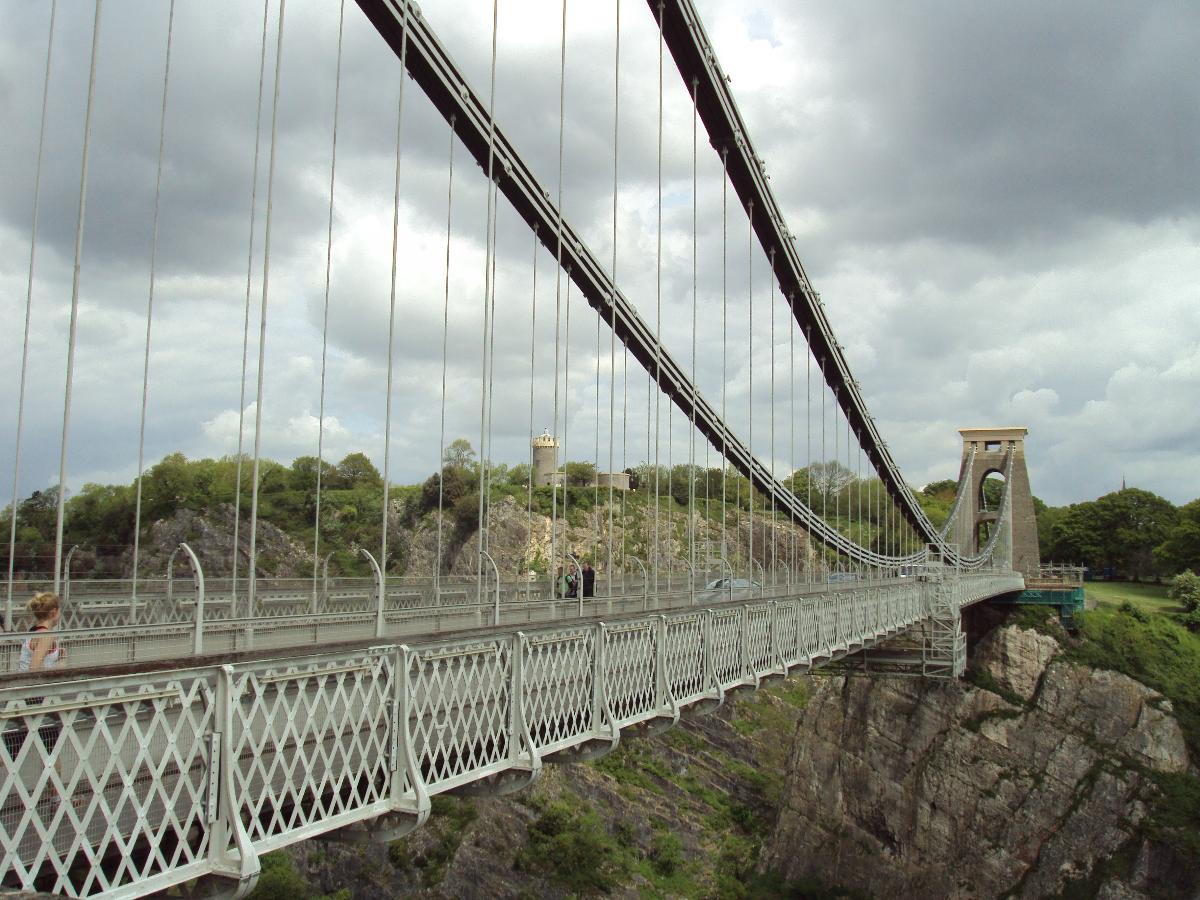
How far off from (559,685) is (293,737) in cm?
241

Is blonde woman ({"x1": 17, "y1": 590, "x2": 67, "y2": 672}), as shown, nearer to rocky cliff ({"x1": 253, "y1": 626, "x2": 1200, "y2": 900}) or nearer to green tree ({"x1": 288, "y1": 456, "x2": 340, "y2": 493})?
rocky cliff ({"x1": 253, "y1": 626, "x2": 1200, "y2": 900})

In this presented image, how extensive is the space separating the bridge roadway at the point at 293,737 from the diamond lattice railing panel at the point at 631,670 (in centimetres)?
2

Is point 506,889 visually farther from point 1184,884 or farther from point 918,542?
point 918,542

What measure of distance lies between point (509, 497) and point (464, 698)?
42.2 meters

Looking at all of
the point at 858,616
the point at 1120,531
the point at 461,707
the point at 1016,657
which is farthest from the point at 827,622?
the point at 1120,531

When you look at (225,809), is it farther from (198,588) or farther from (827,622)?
(827,622)

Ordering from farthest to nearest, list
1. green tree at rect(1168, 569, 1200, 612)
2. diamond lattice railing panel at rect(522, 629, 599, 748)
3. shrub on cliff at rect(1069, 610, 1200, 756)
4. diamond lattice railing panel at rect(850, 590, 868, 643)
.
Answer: green tree at rect(1168, 569, 1200, 612) → shrub on cliff at rect(1069, 610, 1200, 756) → diamond lattice railing panel at rect(850, 590, 868, 643) → diamond lattice railing panel at rect(522, 629, 599, 748)

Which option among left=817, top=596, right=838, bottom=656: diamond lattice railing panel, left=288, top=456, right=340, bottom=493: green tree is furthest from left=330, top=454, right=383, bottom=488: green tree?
left=817, top=596, right=838, bottom=656: diamond lattice railing panel

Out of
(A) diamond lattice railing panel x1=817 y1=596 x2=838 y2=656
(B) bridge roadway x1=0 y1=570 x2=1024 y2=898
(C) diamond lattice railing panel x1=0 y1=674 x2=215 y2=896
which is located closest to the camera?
(C) diamond lattice railing panel x1=0 y1=674 x2=215 y2=896

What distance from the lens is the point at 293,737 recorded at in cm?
488

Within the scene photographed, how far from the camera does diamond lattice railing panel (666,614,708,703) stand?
8859 millimetres

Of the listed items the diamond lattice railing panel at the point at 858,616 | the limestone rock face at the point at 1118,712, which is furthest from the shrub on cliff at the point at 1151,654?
the diamond lattice railing panel at the point at 858,616

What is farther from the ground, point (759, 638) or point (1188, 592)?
point (759, 638)

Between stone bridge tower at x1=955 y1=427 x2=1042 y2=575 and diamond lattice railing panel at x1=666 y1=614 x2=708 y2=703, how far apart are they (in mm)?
42418
